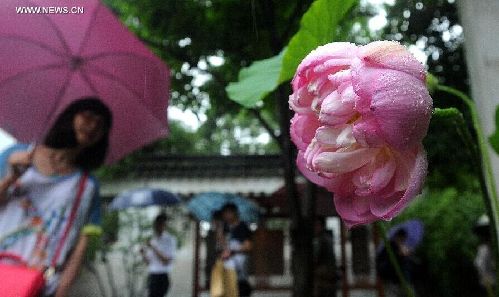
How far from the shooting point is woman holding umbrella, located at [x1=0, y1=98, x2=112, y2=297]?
86 centimetres

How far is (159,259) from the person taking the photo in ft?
7.36

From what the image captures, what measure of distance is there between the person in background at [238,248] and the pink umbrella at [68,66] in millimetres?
1109

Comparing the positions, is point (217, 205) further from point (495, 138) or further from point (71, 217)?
point (495, 138)

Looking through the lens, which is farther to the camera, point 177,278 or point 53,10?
point 177,278

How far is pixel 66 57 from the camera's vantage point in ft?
2.43

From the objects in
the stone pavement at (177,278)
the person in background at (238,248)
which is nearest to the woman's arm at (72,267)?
the stone pavement at (177,278)

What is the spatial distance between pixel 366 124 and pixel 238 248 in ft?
6.40

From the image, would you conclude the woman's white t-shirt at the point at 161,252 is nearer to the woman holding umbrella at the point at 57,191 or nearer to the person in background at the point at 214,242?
the person in background at the point at 214,242

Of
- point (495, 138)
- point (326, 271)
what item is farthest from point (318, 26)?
point (326, 271)

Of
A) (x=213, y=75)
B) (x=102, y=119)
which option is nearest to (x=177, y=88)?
(x=213, y=75)

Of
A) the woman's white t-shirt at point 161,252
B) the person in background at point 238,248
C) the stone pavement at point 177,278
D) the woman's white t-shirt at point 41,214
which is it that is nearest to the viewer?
the woman's white t-shirt at point 41,214

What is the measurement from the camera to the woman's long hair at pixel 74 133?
0.88 meters

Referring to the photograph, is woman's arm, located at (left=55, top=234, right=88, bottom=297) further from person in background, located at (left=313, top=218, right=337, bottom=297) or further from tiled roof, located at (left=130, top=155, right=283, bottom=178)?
tiled roof, located at (left=130, top=155, right=283, bottom=178)

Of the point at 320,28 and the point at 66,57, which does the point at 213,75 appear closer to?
the point at 66,57
